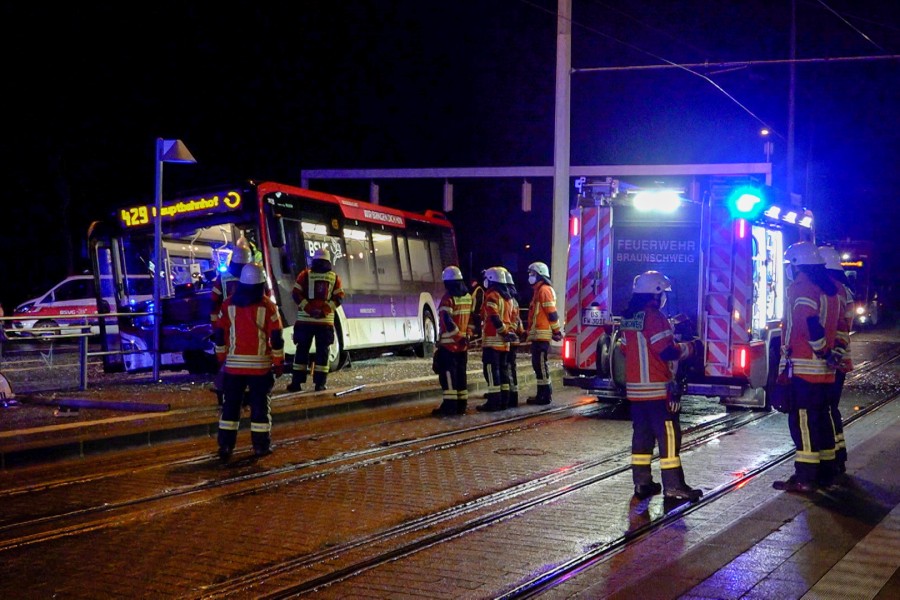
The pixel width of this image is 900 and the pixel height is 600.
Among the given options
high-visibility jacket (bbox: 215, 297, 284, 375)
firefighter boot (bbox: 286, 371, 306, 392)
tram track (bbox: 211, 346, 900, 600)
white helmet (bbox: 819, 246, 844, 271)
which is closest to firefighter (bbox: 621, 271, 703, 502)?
tram track (bbox: 211, 346, 900, 600)

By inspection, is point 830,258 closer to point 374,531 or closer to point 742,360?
point 742,360

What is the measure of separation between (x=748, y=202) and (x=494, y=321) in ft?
11.7

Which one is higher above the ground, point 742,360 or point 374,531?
point 742,360

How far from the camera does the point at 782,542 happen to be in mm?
6668

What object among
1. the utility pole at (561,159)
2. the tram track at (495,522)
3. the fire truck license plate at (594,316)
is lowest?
the tram track at (495,522)

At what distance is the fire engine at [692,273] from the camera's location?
1255 centimetres

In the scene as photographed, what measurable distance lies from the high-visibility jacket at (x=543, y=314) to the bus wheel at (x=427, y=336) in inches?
351

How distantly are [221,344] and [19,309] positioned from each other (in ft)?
66.8

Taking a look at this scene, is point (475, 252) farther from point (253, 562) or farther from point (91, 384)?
point (253, 562)

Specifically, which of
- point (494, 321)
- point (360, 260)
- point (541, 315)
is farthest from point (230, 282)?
point (360, 260)

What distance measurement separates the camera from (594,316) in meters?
13.4

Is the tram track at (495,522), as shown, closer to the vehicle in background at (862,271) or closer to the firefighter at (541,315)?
the firefighter at (541,315)

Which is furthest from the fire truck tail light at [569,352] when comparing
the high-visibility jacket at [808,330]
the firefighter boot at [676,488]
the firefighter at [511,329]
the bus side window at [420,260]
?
the bus side window at [420,260]

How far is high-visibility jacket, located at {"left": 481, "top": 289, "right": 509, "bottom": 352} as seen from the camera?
44.2 feet
